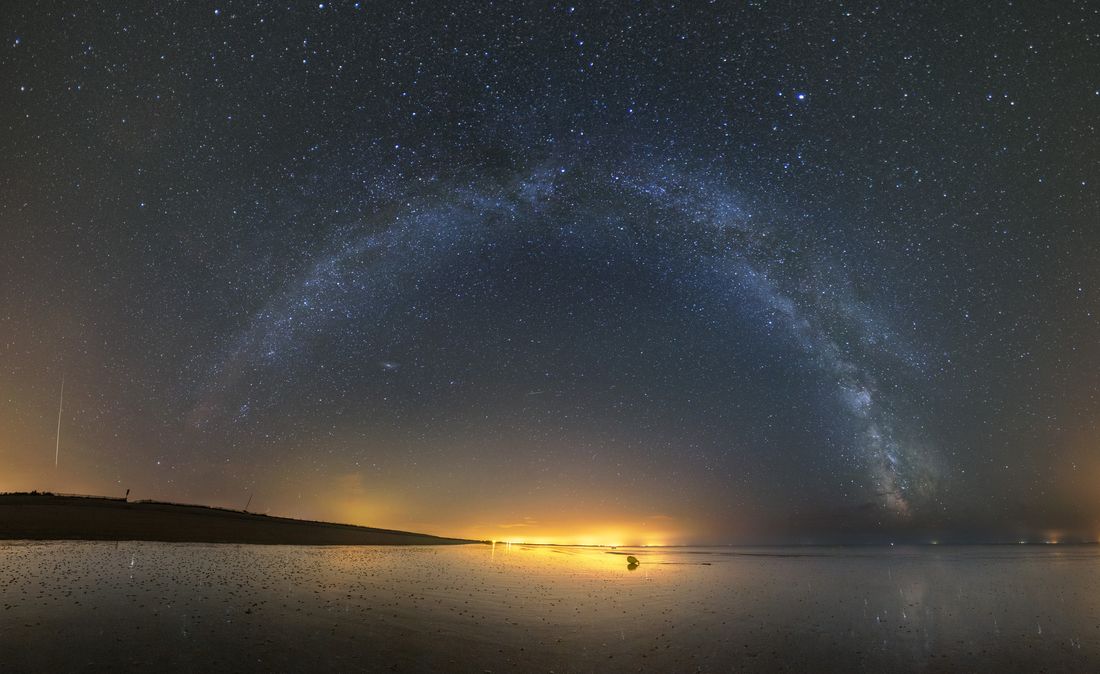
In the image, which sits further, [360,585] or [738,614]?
[360,585]

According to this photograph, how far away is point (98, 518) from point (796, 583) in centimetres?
6297

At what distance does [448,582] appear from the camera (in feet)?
85.8

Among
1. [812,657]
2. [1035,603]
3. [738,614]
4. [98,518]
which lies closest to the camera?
[812,657]

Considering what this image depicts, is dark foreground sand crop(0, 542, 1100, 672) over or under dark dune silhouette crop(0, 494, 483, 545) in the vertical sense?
over

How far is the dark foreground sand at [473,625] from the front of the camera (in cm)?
1115

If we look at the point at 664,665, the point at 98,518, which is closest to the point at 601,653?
the point at 664,665

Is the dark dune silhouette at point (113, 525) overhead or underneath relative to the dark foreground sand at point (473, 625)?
underneath

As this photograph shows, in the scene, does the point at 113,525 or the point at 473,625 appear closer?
the point at 473,625

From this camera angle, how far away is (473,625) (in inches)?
607

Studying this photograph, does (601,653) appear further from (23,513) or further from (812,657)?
(23,513)

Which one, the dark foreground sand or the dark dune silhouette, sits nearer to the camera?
the dark foreground sand

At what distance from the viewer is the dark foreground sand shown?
1115cm

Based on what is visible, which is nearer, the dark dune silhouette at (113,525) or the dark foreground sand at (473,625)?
the dark foreground sand at (473,625)

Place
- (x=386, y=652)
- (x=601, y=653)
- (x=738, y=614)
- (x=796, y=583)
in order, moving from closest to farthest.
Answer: (x=386, y=652) < (x=601, y=653) < (x=738, y=614) < (x=796, y=583)
